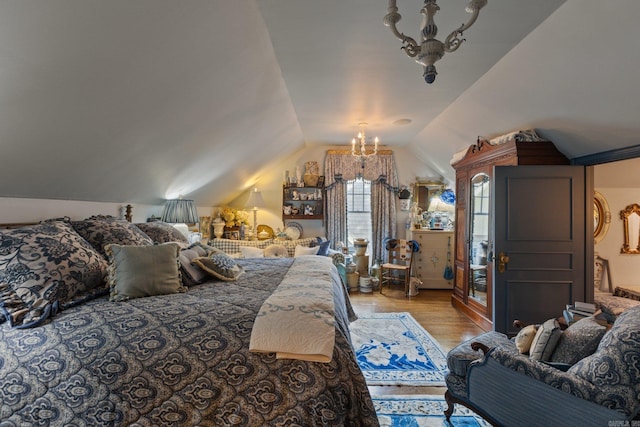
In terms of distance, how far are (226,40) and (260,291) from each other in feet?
5.26

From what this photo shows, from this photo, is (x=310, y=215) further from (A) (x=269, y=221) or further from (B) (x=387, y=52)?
(B) (x=387, y=52)

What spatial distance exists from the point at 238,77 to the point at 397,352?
110 inches

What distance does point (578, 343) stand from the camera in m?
1.60

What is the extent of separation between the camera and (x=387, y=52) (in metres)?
2.27

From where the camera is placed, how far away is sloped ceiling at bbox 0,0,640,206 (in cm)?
140

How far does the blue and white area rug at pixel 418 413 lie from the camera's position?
1889 millimetres

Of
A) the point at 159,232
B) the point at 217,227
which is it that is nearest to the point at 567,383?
the point at 159,232

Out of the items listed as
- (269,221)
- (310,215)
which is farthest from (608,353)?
(269,221)

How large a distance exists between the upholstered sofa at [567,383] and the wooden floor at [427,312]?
0.65 m

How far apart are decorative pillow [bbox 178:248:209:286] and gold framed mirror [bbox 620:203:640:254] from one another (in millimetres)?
4922

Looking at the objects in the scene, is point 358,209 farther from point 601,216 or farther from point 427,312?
point 601,216

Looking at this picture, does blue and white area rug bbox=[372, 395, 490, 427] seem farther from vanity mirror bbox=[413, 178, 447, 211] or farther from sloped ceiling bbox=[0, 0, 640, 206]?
vanity mirror bbox=[413, 178, 447, 211]

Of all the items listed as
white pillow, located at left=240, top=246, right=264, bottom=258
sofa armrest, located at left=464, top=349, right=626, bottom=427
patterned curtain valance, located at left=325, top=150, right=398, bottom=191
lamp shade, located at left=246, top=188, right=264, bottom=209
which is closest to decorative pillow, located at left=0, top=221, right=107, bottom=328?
sofa armrest, located at left=464, top=349, right=626, bottom=427

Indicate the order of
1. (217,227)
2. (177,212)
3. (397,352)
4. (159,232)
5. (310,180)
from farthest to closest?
(310,180) < (217,227) < (177,212) < (397,352) < (159,232)
